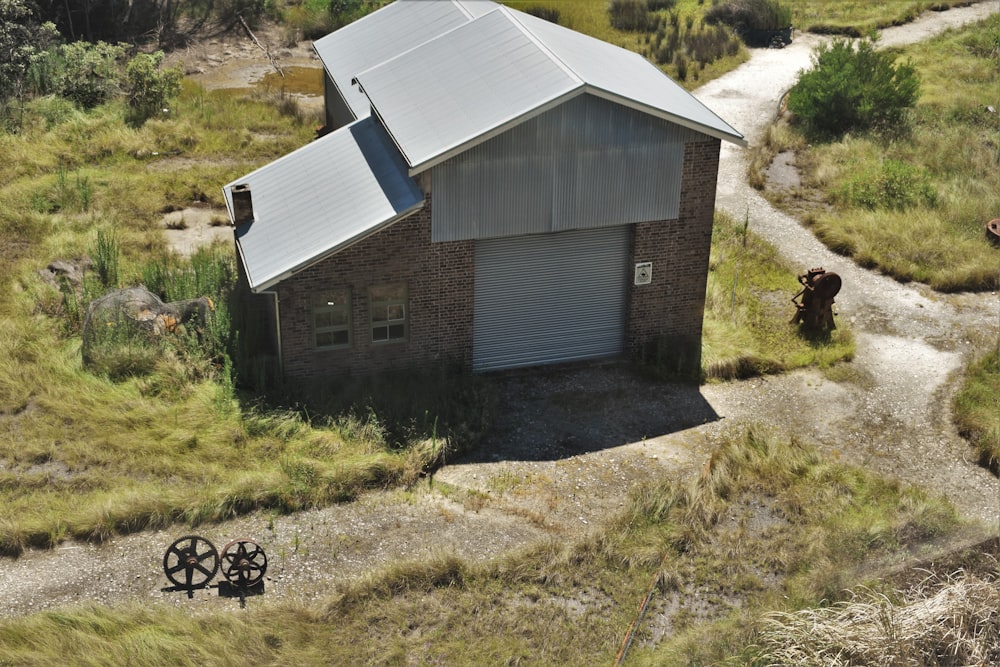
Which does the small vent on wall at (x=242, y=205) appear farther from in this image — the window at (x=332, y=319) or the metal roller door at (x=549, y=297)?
the metal roller door at (x=549, y=297)

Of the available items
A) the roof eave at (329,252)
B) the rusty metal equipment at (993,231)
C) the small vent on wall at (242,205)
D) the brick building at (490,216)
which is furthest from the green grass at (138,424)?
the rusty metal equipment at (993,231)

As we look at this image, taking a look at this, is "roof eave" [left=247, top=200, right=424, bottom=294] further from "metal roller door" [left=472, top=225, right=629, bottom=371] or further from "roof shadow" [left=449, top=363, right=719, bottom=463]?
"roof shadow" [left=449, top=363, right=719, bottom=463]

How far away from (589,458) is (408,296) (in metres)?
4.02

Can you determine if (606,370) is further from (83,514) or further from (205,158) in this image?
(205,158)

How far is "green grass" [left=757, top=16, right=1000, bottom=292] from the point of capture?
24.1 meters

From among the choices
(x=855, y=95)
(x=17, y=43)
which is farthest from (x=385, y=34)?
(x=855, y=95)

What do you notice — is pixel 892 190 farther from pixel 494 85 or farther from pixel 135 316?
pixel 135 316

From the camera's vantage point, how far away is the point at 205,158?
93.4ft

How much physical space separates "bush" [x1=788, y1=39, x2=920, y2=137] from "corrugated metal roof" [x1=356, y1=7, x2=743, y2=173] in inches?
483

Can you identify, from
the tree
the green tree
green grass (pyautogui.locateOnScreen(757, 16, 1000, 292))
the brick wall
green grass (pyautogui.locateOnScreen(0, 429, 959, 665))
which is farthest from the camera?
the tree

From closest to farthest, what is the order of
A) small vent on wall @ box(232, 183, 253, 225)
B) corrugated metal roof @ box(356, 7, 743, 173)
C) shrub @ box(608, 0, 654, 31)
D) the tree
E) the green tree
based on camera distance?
corrugated metal roof @ box(356, 7, 743, 173) < small vent on wall @ box(232, 183, 253, 225) < the green tree < the tree < shrub @ box(608, 0, 654, 31)

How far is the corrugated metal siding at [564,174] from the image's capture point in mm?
17297

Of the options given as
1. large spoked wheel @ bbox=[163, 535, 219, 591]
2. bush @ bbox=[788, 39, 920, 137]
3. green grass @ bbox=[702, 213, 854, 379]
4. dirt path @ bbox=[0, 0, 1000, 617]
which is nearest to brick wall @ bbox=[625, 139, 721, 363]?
green grass @ bbox=[702, 213, 854, 379]

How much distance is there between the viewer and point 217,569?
43.9 feet
